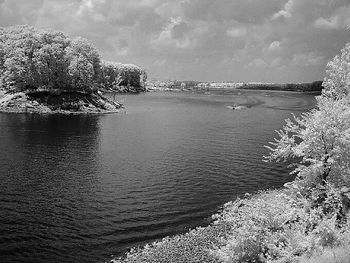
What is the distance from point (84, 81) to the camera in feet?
451

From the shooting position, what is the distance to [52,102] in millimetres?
134375

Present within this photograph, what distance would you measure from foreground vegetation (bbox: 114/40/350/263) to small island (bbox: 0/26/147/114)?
106 metres

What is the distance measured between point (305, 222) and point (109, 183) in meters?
31.6

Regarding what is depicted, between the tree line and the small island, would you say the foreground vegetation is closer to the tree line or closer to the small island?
the small island

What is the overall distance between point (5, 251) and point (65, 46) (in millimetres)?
118396

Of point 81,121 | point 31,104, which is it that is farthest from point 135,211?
point 31,104

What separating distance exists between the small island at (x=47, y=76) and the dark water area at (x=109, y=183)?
29.2 meters

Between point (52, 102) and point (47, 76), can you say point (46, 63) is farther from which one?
point (52, 102)

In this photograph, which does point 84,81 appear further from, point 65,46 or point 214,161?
point 214,161

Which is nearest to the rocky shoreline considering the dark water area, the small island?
the small island

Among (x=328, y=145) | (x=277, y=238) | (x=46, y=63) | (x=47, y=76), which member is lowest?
(x=277, y=238)

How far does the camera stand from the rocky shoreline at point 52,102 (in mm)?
128625

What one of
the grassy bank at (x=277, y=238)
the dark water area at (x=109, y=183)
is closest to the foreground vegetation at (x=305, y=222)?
the grassy bank at (x=277, y=238)

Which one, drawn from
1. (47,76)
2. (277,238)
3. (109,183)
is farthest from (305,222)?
(47,76)
